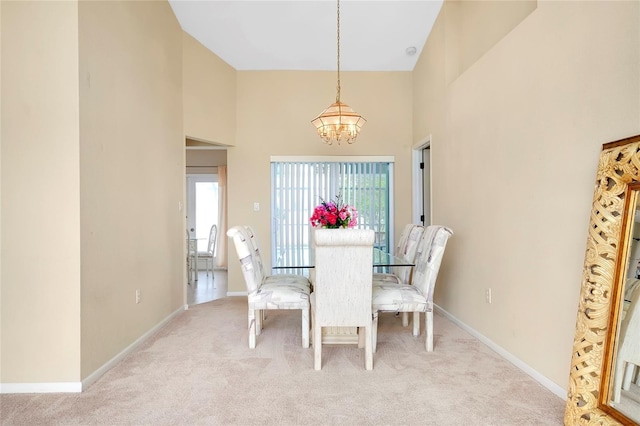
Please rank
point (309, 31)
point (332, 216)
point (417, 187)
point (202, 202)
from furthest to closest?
point (202, 202) → point (417, 187) → point (309, 31) → point (332, 216)

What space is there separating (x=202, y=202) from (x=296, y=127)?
3.54 meters

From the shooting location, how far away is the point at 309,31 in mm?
4684

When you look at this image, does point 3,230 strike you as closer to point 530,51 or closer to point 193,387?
point 193,387

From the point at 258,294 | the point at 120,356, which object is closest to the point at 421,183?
the point at 258,294

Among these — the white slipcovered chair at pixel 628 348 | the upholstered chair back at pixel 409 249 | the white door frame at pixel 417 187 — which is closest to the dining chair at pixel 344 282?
the upholstered chair back at pixel 409 249

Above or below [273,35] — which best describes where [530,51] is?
below

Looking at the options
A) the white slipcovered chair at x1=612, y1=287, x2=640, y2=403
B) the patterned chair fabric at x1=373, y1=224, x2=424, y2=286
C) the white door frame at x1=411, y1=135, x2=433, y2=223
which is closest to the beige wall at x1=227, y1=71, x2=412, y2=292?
the white door frame at x1=411, y1=135, x2=433, y2=223

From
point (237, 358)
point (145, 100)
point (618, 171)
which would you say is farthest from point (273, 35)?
point (618, 171)

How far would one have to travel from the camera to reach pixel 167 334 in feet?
11.7

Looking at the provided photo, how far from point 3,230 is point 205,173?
5695 millimetres

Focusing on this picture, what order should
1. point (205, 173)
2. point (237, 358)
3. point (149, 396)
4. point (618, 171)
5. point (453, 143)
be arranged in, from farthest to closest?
1. point (205, 173)
2. point (453, 143)
3. point (237, 358)
4. point (149, 396)
5. point (618, 171)

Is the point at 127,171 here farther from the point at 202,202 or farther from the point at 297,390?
the point at 202,202

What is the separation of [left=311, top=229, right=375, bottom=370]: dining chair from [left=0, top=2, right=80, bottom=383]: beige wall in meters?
1.48

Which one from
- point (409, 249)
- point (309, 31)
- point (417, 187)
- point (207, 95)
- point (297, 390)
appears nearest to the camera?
point (297, 390)
